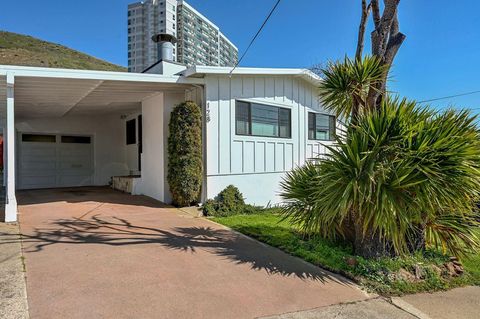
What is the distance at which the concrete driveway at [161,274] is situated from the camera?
3.34m

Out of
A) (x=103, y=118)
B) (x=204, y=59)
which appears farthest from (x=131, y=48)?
(x=103, y=118)

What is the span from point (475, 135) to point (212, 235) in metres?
4.50

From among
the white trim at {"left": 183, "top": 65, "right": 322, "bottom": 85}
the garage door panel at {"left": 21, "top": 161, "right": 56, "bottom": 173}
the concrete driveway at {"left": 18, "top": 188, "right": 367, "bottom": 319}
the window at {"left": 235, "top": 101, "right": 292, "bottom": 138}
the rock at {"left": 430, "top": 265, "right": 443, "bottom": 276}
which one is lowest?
the rock at {"left": 430, "top": 265, "right": 443, "bottom": 276}

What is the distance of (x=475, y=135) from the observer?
448cm

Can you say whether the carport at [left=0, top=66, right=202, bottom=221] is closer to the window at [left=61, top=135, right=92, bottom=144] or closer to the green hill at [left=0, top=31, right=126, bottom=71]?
the window at [left=61, top=135, right=92, bottom=144]

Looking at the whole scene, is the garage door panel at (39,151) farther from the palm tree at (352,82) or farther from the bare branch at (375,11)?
the bare branch at (375,11)

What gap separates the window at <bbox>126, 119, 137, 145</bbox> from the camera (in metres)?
13.9

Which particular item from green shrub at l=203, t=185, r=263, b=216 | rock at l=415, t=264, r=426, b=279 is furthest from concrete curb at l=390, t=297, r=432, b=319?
green shrub at l=203, t=185, r=263, b=216

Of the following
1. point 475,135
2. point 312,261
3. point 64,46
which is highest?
point 64,46

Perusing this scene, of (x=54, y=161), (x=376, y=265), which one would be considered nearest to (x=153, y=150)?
(x=54, y=161)

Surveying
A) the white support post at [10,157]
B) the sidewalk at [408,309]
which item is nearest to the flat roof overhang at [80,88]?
the white support post at [10,157]

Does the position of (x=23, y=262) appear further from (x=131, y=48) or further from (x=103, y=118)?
(x=131, y=48)

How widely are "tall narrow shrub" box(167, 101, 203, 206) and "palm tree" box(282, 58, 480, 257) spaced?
14.5 ft

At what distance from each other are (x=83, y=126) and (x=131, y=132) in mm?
2105
